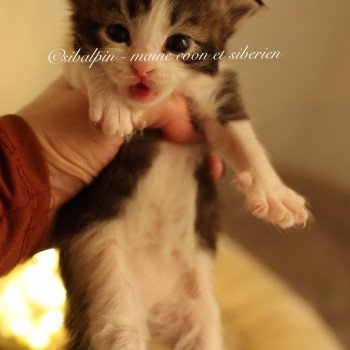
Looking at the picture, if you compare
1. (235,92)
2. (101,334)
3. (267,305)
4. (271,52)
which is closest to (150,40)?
A: (235,92)

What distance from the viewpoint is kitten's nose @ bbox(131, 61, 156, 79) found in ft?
2.94

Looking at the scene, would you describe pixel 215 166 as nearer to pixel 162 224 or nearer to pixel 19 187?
pixel 162 224

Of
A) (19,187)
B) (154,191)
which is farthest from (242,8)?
(19,187)

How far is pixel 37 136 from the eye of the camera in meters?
1.07

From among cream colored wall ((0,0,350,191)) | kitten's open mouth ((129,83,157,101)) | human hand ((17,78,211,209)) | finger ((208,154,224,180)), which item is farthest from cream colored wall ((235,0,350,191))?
kitten's open mouth ((129,83,157,101))

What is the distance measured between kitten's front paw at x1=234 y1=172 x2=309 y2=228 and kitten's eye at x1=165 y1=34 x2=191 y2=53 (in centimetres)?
27

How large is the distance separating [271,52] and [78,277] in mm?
958

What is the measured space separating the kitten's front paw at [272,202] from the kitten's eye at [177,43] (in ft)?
0.89

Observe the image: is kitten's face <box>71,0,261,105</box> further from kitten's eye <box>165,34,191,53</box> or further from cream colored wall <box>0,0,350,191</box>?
cream colored wall <box>0,0,350,191</box>

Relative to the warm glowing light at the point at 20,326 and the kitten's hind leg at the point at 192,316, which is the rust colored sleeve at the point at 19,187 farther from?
the warm glowing light at the point at 20,326

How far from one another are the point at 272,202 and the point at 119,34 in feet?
1.46

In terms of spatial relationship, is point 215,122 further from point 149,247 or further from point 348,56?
point 348,56

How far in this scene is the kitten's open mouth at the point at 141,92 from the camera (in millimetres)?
946

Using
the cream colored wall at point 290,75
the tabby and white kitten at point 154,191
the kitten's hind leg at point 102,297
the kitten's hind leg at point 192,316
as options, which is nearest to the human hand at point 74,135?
the tabby and white kitten at point 154,191
